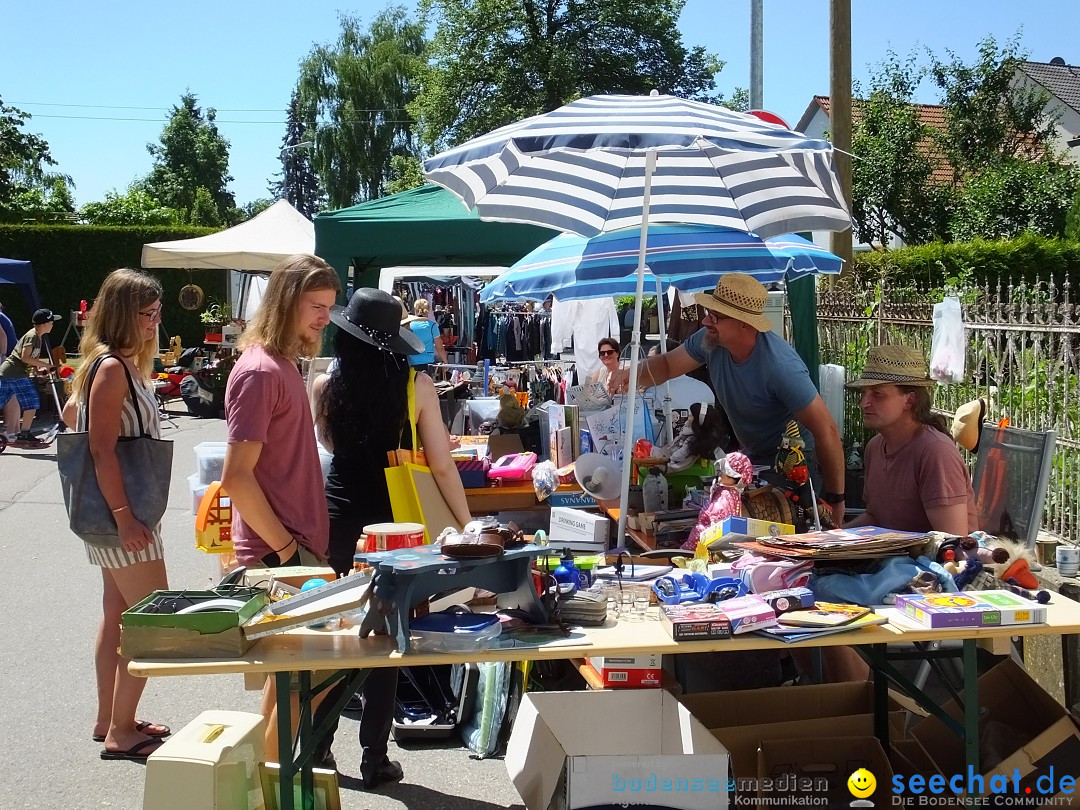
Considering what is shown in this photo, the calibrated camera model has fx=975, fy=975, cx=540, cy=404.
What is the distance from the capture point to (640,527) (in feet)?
13.9

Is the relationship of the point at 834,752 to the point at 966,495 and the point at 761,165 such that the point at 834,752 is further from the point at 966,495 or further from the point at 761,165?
the point at 761,165

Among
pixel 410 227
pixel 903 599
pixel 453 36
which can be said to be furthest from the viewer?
pixel 453 36

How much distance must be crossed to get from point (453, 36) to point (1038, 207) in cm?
2005

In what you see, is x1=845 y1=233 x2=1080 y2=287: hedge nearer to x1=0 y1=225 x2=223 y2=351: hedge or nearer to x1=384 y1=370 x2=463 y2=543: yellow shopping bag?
x1=384 y1=370 x2=463 y2=543: yellow shopping bag

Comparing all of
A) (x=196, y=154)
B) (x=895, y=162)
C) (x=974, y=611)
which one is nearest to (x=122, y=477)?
(x=974, y=611)

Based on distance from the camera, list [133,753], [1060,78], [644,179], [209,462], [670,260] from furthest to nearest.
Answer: [1060,78]
[670,260]
[209,462]
[644,179]
[133,753]

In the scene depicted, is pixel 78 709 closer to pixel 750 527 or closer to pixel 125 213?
pixel 750 527

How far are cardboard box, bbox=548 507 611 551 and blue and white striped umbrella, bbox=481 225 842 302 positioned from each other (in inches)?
115

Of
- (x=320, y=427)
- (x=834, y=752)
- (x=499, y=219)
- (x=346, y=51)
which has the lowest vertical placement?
(x=834, y=752)

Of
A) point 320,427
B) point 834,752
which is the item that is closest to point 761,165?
point 320,427

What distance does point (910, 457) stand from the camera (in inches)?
148

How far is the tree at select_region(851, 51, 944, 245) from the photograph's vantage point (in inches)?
777

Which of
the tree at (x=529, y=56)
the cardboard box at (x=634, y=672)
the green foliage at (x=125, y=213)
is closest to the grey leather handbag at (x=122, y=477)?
the cardboard box at (x=634, y=672)

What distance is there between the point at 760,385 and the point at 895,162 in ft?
56.8
